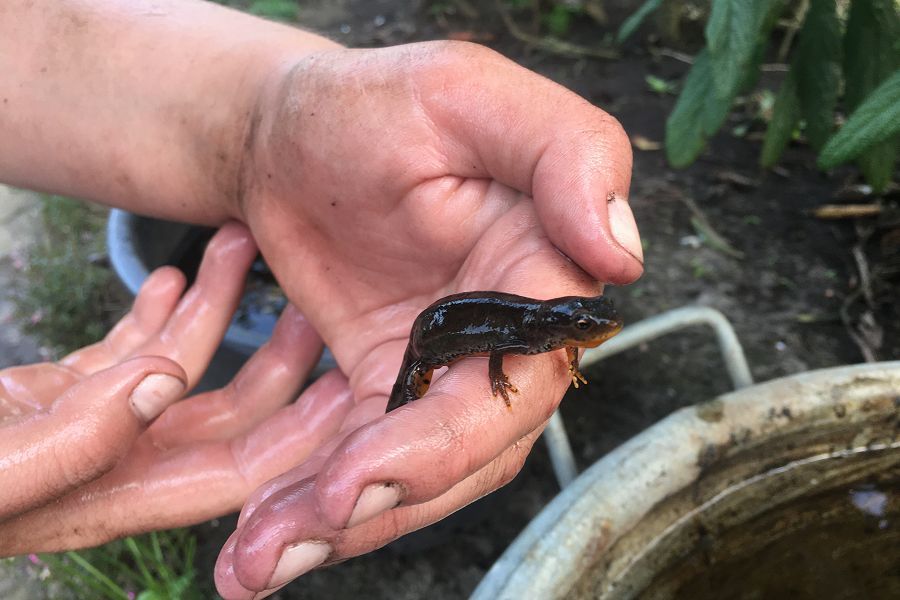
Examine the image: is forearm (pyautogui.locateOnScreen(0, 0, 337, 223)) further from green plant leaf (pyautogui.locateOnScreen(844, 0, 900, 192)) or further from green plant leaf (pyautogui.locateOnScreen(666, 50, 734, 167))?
green plant leaf (pyautogui.locateOnScreen(844, 0, 900, 192))

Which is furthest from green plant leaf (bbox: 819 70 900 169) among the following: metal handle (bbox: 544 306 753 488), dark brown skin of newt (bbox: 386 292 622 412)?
dark brown skin of newt (bbox: 386 292 622 412)

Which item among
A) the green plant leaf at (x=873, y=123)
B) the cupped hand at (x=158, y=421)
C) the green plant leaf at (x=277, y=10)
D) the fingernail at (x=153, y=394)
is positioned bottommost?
the green plant leaf at (x=277, y=10)

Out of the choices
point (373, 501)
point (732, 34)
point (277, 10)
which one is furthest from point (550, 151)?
point (277, 10)

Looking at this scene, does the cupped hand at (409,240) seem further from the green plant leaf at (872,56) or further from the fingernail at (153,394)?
the green plant leaf at (872,56)

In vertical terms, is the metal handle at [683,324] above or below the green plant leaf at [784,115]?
below

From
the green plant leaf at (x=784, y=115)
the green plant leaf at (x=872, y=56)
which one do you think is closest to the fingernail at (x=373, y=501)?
the green plant leaf at (x=872, y=56)

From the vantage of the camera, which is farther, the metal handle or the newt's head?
the metal handle
